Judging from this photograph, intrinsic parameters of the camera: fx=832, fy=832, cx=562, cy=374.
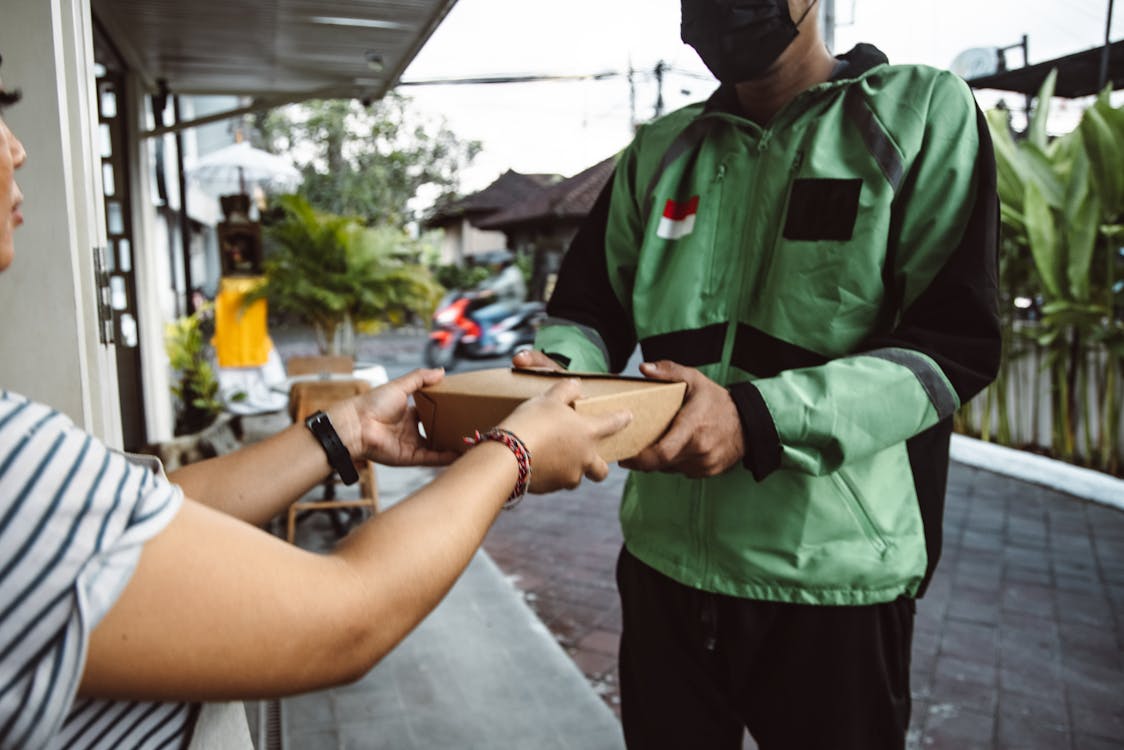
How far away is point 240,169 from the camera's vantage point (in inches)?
352

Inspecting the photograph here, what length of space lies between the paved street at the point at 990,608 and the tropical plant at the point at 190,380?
105 inches

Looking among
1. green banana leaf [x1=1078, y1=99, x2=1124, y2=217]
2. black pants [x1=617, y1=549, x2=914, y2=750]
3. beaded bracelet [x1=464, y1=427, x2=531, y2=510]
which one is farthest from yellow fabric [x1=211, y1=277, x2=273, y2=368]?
green banana leaf [x1=1078, y1=99, x2=1124, y2=217]

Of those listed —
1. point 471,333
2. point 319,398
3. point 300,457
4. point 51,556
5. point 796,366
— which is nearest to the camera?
point 51,556

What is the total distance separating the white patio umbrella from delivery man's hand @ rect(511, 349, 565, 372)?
26.7 feet

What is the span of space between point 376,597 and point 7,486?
318 mm

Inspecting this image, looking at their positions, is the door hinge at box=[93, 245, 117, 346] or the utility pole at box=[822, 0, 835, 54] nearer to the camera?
the door hinge at box=[93, 245, 117, 346]

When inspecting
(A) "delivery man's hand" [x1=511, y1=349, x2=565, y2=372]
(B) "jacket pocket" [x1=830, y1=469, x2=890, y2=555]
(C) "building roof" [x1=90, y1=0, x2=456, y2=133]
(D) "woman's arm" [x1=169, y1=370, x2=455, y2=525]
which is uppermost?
(C) "building roof" [x1=90, y1=0, x2=456, y2=133]

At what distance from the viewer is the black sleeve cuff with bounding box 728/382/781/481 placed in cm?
128

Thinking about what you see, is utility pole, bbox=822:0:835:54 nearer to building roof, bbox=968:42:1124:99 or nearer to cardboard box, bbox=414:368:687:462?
cardboard box, bbox=414:368:687:462

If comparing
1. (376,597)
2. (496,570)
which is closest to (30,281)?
(376,597)

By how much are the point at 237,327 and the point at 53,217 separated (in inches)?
173

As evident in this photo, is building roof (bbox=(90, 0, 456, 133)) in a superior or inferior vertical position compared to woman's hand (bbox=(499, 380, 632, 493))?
superior

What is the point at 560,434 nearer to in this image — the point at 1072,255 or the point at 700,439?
the point at 700,439

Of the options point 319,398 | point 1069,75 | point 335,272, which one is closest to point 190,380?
point 335,272
